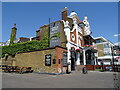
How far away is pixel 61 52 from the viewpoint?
19250 mm

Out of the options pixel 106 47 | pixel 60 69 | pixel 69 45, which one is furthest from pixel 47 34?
pixel 106 47

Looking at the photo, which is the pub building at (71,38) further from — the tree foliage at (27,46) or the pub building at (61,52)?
the tree foliage at (27,46)

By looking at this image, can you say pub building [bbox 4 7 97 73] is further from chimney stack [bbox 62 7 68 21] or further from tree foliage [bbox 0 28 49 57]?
tree foliage [bbox 0 28 49 57]

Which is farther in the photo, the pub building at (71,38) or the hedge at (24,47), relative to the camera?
the hedge at (24,47)

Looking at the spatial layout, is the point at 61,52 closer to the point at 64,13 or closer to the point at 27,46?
the point at 27,46

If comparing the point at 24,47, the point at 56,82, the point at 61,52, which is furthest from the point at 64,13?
the point at 56,82

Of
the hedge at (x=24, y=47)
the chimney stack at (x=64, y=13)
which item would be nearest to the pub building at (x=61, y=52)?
the chimney stack at (x=64, y=13)

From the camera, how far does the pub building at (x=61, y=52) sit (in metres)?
18.6

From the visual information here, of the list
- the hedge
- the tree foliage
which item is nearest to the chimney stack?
the tree foliage

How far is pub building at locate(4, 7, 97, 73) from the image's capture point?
1856 cm

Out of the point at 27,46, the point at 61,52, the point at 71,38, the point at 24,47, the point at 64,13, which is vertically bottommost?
the point at 61,52

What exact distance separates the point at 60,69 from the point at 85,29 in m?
16.1

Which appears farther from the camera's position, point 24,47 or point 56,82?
point 24,47

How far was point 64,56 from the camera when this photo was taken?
20.0 m
